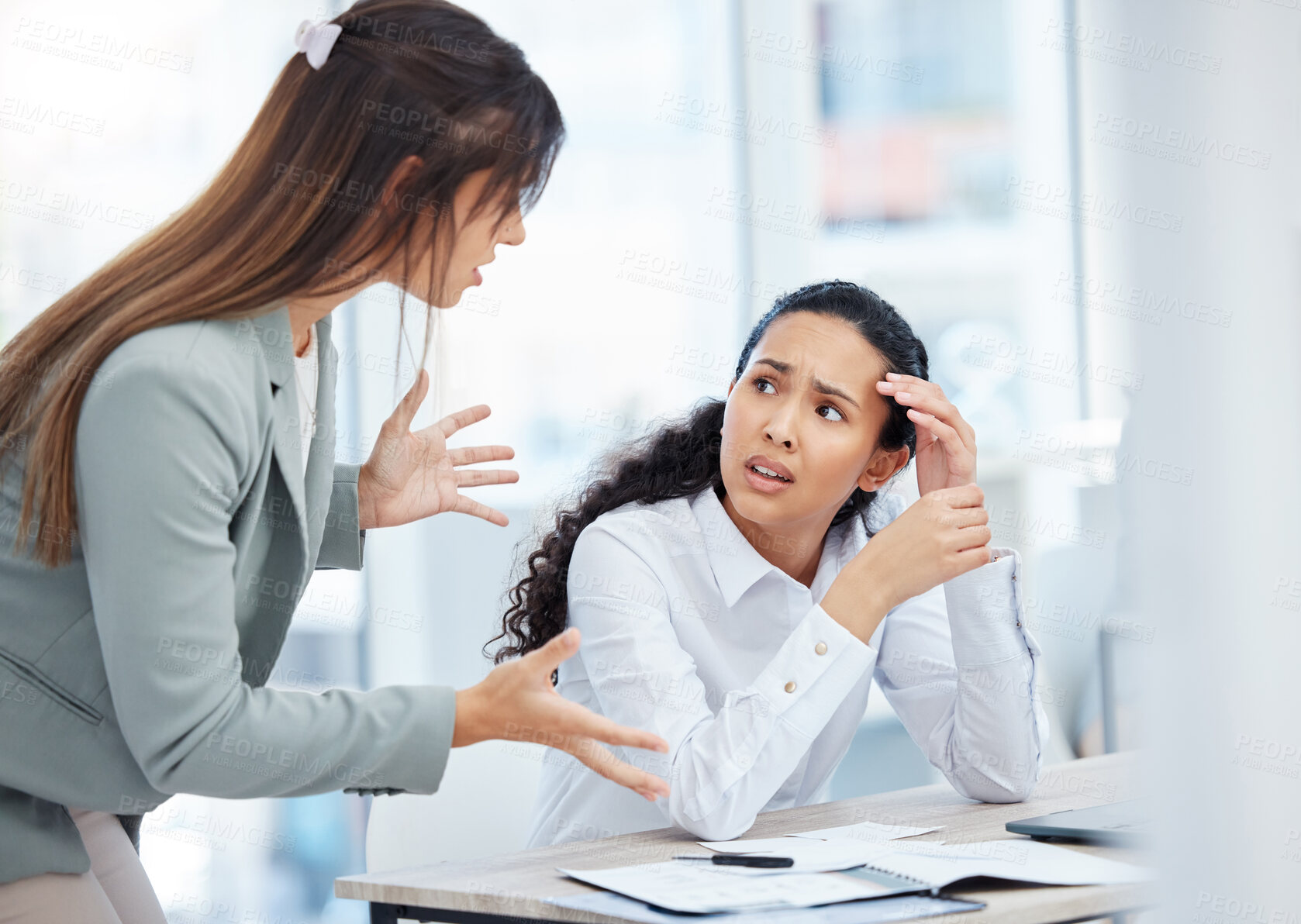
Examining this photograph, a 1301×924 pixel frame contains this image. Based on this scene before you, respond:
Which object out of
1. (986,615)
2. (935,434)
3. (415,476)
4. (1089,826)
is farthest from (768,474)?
(1089,826)

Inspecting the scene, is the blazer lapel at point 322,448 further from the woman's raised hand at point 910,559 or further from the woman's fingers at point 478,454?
the woman's raised hand at point 910,559

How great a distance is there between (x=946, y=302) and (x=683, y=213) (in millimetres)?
741

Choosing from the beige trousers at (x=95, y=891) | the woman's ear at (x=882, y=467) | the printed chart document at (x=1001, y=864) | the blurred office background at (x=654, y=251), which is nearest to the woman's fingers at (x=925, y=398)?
the woman's ear at (x=882, y=467)

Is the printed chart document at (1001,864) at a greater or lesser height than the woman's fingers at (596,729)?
lesser

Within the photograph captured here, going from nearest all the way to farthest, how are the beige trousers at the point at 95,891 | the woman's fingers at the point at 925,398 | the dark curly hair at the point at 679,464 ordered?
the beige trousers at the point at 95,891 → the woman's fingers at the point at 925,398 → the dark curly hair at the point at 679,464

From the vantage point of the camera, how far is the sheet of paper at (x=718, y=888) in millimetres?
926

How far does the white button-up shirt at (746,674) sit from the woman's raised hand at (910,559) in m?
0.03

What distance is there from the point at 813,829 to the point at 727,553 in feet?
1.41

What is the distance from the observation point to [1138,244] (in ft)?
2.08

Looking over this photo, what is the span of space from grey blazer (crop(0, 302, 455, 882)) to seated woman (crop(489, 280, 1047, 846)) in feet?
1.50

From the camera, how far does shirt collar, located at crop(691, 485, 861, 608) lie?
5.19 ft

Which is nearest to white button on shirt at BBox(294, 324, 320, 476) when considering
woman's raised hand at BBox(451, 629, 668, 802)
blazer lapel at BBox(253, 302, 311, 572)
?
blazer lapel at BBox(253, 302, 311, 572)

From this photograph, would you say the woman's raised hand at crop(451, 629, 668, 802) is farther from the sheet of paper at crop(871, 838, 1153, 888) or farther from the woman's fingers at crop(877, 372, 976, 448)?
the woman's fingers at crop(877, 372, 976, 448)

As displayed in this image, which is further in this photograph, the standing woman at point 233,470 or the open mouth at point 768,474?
the open mouth at point 768,474
